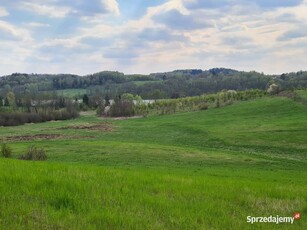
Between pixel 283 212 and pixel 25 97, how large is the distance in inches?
7853

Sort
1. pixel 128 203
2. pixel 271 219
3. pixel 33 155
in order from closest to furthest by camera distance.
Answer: pixel 271 219 < pixel 128 203 < pixel 33 155

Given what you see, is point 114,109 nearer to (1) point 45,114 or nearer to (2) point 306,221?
(1) point 45,114

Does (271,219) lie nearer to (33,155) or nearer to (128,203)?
(128,203)

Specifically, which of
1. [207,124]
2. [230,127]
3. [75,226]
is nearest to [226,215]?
[75,226]

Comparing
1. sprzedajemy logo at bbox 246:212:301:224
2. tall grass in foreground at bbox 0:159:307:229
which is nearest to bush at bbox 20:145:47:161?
tall grass in foreground at bbox 0:159:307:229

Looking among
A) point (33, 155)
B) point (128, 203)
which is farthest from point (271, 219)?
point (33, 155)

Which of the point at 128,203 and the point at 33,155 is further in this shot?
the point at 33,155

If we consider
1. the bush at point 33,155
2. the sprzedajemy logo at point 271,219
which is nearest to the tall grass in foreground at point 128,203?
the sprzedajemy logo at point 271,219

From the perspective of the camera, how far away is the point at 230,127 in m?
67.4

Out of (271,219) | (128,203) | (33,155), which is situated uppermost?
(128,203)

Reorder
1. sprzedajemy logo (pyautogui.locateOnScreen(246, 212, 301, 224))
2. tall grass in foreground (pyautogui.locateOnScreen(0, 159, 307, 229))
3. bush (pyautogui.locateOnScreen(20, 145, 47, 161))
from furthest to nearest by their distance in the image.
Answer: bush (pyautogui.locateOnScreen(20, 145, 47, 161)) < sprzedajemy logo (pyautogui.locateOnScreen(246, 212, 301, 224)) < tall grass in foreground (pyautogui.locateOnScreen(0, 159, 307, 229))

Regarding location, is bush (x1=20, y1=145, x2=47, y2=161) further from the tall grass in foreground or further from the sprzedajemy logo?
the sprzedajemy logo

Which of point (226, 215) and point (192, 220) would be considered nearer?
point (192, 220)

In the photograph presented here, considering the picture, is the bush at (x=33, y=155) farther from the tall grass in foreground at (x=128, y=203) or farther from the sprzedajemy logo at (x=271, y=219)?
the sprzedajemy logo at (x=271, y=219)
